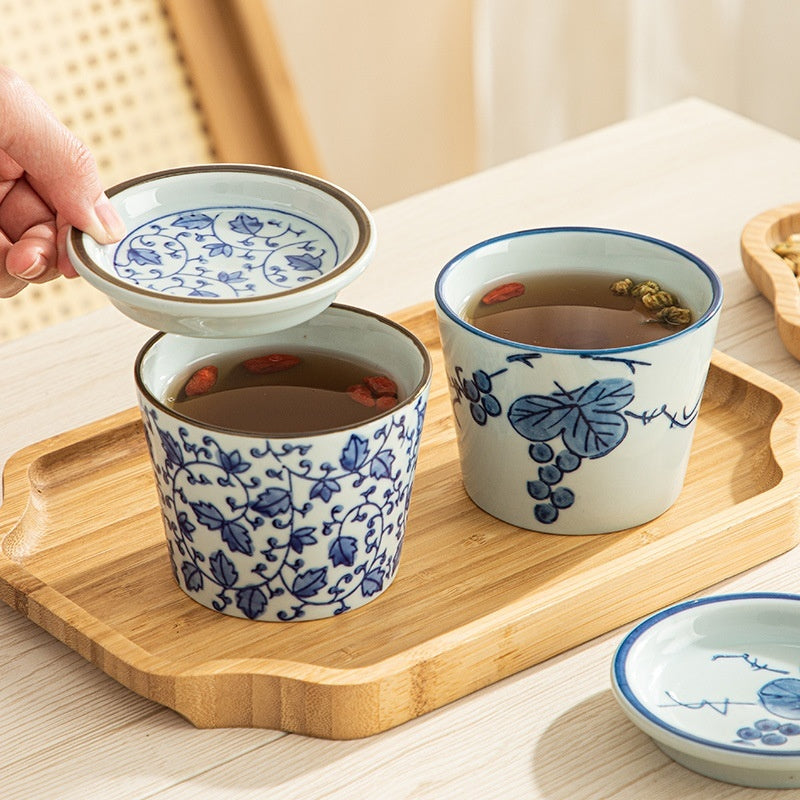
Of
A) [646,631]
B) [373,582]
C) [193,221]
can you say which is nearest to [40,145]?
[193,221]

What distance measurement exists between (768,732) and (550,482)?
0.66ft

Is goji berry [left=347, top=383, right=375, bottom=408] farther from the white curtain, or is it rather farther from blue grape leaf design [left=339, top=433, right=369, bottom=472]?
the white curtain

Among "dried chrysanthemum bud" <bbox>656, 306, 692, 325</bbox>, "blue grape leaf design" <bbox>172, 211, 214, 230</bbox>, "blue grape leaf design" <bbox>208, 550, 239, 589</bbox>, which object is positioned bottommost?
"blue grape leaf design" <bbox>208, 550, 239, 589</bbox>

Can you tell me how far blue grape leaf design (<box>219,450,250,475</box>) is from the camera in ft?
2.09

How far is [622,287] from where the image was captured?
80 centimetres

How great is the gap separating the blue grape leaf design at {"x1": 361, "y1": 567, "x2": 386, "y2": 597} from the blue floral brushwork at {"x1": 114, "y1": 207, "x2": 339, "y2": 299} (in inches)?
6.5

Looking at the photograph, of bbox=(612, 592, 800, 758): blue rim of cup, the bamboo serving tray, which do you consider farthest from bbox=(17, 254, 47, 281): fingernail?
bbox=(612, 592, 800, 758): blue rim of cup

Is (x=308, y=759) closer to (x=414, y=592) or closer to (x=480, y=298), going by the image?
(x=414, y=592)

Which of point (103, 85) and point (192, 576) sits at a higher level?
point (192, 576)

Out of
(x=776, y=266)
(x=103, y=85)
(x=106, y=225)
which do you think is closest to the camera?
Result: (x=106, y=225)

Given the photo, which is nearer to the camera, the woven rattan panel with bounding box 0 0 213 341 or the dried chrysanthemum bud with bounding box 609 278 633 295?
the dried chrysanthemum bud with bounding box 609 278 633 295

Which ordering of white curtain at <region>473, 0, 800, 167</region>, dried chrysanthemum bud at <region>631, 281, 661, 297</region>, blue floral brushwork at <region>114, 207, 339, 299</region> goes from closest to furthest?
1. blue floral brushwork at <region>114, 207, 339, 299</region>
2. dried chrysanthemum bud at <region>631, 281, 661, 297</region>
3. white curtain at <region>473, 0, 800, 167</region>

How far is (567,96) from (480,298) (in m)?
1.55

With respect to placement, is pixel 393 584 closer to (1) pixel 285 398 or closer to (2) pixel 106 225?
(1) pixel 285 398
